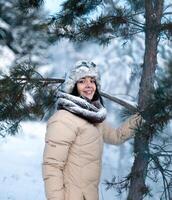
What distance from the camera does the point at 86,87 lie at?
391 cm

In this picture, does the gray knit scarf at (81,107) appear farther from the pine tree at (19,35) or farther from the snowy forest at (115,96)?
the pine tree at (19,35)

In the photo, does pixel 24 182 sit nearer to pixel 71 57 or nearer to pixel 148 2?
pixel 71 57

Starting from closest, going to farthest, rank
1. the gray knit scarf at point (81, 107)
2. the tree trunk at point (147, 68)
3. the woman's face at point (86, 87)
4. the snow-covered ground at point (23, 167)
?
1. the gray knit scarf at point (81, 107)
2. the woman's face at point (86, 87)
3. the tree trunk at point (147, 68)
4. the snow-covered ground at point (23, 167)

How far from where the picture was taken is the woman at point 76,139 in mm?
3592

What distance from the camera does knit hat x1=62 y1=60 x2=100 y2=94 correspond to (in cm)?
390

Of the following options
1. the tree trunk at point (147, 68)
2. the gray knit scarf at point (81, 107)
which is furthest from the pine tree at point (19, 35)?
the gray knit scarf at point (81, 107)

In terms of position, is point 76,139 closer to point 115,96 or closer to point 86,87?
point 86,87

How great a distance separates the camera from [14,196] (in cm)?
1234

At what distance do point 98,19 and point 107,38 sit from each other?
0.84 feet

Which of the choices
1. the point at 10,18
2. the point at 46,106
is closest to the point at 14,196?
the point at 10,18

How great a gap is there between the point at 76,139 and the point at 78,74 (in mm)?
494

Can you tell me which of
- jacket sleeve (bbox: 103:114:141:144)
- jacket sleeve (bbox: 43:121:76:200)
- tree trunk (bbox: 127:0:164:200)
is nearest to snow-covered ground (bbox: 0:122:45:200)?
tree trunk (bbox: 127:0:164:200)

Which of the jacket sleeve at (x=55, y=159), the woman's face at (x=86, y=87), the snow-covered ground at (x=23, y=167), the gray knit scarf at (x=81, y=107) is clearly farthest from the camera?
the snow-covered ground at (x=23, y=167)

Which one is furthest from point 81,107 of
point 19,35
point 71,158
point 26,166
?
point 26,166
